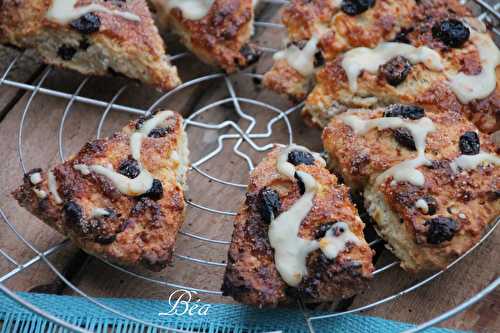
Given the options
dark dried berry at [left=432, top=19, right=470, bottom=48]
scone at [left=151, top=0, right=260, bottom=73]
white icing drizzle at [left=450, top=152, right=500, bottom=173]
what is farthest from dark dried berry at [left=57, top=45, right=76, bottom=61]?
white icing drizzle at [left=450, top=152, right=500, bottom=173]

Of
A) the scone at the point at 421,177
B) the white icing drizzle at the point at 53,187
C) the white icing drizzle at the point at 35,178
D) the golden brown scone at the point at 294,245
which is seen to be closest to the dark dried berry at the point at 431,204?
the scone at the point at 421,177

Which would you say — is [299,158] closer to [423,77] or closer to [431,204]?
[431,204]

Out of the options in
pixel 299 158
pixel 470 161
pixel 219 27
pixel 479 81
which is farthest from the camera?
pixel 219 27

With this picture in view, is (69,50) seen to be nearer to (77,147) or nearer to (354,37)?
(77,147)

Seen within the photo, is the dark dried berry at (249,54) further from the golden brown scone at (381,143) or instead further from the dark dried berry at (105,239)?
the dark dried berry at (105,239)

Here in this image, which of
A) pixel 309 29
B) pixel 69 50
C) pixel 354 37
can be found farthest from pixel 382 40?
pixel 69 50

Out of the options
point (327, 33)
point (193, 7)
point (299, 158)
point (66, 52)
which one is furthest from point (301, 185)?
point (66, 52)

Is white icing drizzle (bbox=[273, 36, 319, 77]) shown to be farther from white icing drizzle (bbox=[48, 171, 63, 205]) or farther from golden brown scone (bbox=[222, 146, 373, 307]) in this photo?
white icing drizzle (bbox=[48, 171, 63, 205])
